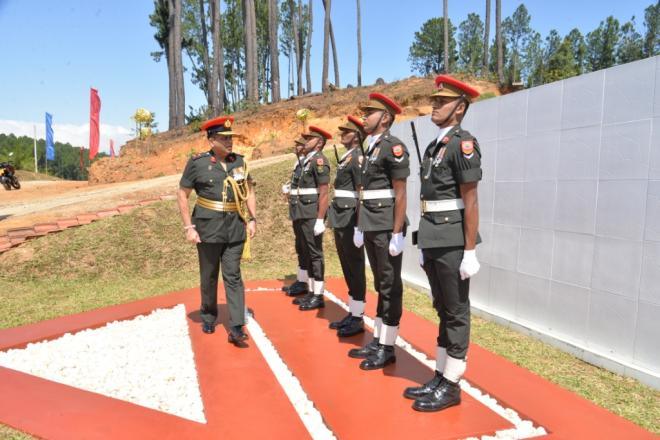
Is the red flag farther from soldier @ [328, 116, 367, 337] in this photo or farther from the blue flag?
soldier @ [328, 116, 367, 337]

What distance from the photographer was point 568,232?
3.96 meters

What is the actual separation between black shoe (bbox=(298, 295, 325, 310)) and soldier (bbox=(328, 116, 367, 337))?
0.80 metres

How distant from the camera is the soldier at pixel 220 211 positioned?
4.17 m

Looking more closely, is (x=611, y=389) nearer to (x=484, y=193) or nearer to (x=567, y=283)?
(x=567, y=283)

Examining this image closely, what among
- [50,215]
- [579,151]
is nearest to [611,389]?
[579,151]

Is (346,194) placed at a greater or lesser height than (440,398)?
greater

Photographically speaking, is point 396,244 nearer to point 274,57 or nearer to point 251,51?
point 251,51

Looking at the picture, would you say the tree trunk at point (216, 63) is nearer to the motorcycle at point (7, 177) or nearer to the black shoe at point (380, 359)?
the motorcycle at point (7, 177)

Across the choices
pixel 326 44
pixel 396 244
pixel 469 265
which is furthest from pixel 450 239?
pixel 326 44

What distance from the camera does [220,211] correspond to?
13.7ft

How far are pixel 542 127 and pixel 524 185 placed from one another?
571 mm

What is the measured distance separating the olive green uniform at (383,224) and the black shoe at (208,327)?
178 cm

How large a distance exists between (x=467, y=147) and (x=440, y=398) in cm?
159

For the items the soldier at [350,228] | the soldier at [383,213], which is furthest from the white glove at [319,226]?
the soldier at [383,213]
